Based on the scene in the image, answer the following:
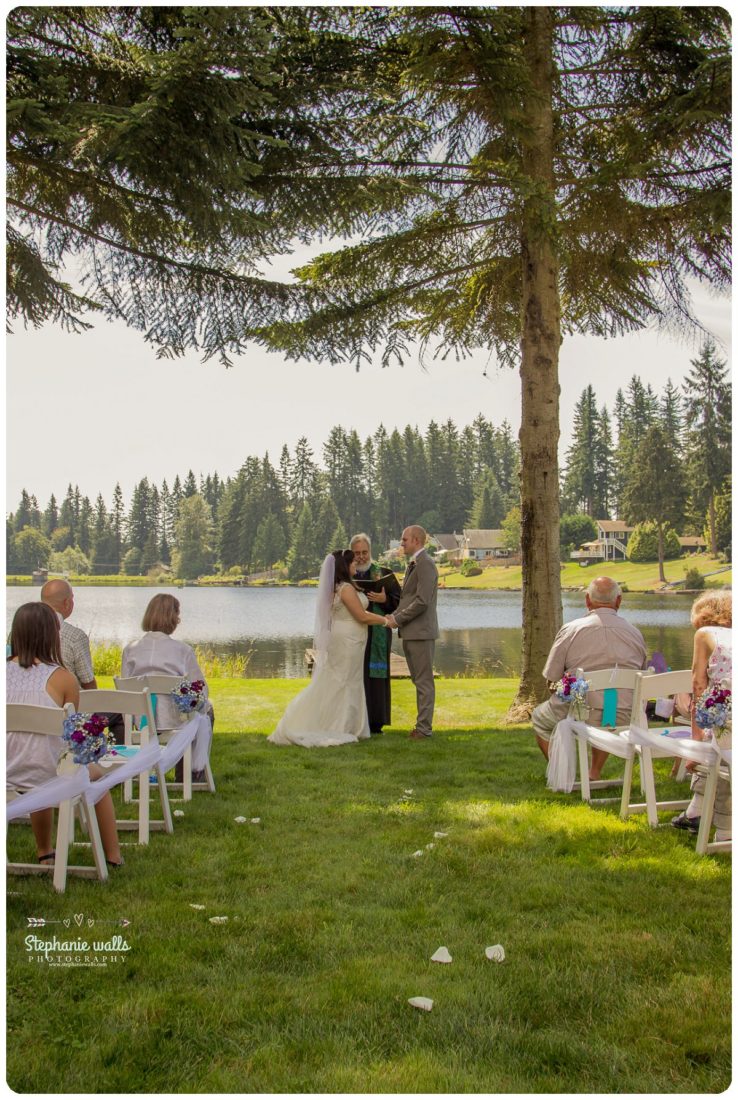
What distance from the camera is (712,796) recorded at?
174 inches

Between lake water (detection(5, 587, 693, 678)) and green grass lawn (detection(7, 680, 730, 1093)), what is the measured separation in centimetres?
1247

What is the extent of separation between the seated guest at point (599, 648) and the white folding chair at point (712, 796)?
159 cm

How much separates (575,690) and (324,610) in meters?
3.29

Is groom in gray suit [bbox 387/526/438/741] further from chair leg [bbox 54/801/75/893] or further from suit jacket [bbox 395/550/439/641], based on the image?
chair leg [bbox 54/801/75/893]

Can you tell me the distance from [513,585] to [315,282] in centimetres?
3538

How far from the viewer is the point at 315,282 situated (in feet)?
31.6

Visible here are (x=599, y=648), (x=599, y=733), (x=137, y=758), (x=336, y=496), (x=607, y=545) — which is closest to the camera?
(x=137, y=758)

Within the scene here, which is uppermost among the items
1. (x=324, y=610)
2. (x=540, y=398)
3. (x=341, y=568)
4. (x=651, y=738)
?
(x=540, y=398)

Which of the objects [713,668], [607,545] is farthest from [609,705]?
[607,545]

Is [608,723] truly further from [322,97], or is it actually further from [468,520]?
[468,520]

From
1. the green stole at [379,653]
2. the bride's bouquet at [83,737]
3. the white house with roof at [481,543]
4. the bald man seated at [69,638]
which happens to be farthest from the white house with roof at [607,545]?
the bride's bouquet at [83,737]

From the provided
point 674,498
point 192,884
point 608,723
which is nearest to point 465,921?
point 192,884

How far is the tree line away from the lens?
121 feet

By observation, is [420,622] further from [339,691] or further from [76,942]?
[76,942]
